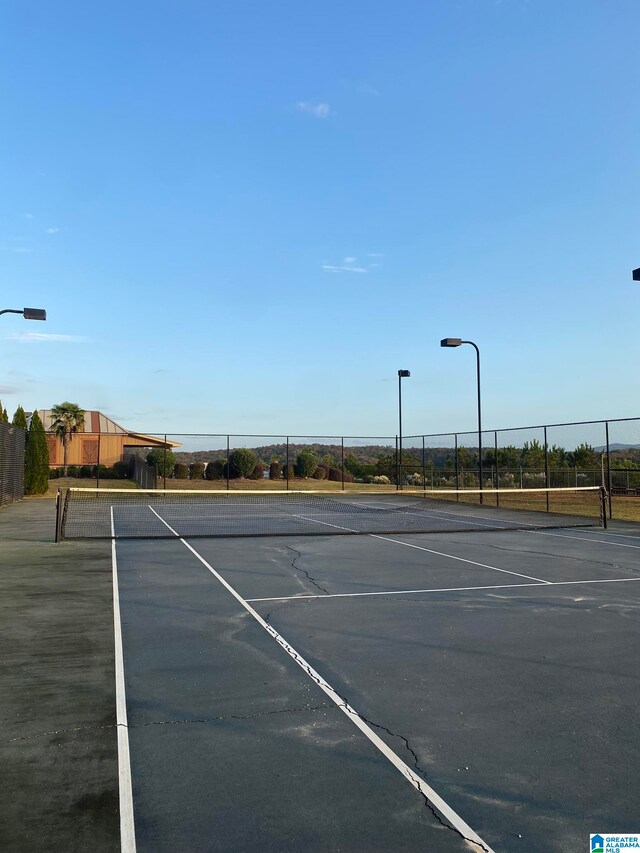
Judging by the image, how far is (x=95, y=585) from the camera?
32.5ft

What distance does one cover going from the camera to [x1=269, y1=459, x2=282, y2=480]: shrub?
43.7m

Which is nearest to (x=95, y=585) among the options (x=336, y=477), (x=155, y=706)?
(x=155, y=706)

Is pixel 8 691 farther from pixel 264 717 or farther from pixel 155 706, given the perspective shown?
pixel 264 717

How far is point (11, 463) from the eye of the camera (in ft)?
88.0

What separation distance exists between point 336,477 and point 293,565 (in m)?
36.4

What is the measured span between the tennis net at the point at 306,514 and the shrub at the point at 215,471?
562cm

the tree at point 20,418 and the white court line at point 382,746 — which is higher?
the tree at point 20,418

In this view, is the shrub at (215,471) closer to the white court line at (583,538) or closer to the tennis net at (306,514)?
the tennis net at (306,514)

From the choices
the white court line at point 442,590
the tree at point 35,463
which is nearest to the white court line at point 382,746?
the white court line at point 442,590

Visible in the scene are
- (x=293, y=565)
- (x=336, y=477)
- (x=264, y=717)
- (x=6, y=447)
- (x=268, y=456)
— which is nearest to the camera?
(x=264, y=717)

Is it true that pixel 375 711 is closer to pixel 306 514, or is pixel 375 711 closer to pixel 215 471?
pixel 306 514

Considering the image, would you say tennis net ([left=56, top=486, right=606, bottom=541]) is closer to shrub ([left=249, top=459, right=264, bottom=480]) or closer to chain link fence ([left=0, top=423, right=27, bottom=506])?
chain link fence ([left=0, top=423, right=27, bottom=506])

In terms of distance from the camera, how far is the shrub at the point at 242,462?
4019 cm

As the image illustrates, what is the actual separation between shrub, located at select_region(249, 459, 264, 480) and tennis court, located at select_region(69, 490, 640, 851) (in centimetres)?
3082
